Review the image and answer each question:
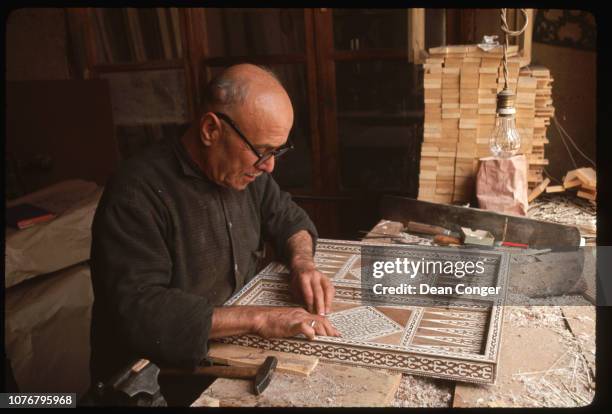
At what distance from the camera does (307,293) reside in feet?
5.61

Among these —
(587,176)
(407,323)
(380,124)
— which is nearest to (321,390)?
(407,323)

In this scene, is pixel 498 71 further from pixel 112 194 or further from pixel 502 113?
pixel 112 194

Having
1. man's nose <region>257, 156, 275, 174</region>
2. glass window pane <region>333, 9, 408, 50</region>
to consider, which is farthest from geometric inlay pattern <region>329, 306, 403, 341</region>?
glass window pane <region>333, 9, 408, 50</region>

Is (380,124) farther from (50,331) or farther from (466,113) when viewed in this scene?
(50,331)

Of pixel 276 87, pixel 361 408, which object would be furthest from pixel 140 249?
pixel 361 408

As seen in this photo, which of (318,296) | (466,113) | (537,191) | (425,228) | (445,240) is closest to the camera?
(318,296)

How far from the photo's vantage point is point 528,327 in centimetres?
164

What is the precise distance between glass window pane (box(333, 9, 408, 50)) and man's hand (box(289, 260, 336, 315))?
210 centimetres

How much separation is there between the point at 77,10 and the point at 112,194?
2.79m

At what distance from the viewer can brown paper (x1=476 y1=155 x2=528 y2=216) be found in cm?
259

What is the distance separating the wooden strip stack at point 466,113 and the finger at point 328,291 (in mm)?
1276

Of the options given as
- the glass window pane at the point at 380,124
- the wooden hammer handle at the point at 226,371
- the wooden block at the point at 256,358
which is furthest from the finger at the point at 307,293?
the glass window pane at the point at 380,124

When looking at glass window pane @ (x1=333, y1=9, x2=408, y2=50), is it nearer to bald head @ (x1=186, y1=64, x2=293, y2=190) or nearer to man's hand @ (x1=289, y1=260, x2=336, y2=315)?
bald head @ (x1=186, y1=64, x2=293, y2=190)

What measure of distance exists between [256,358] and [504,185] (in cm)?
167
